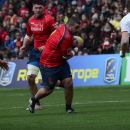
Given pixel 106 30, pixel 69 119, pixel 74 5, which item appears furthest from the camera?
pixel 74 5

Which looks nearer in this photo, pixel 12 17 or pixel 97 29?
pixel 97 29

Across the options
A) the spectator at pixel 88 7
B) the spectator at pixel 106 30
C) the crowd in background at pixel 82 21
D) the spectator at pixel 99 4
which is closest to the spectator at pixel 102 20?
the crowd in background at pixel 82 21

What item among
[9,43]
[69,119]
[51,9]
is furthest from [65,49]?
[51,9]

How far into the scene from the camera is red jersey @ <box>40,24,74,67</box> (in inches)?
307

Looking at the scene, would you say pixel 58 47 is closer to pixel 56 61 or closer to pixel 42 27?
pixel 56 61

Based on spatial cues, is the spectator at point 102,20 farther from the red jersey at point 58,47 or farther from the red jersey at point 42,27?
the red jersey at point 58,47

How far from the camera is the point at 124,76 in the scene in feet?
50.7

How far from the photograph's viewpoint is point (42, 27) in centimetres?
944

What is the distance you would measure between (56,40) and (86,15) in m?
12.4

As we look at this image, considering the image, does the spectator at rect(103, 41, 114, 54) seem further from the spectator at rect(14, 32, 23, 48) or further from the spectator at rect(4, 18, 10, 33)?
the spectator at rect(4, 18, 10, 33)

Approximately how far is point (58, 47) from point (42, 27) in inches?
61.2

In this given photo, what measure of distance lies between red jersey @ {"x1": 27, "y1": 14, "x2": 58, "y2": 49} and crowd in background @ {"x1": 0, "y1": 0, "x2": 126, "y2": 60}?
23.7ft

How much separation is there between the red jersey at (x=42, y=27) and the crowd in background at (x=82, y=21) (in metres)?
7.21

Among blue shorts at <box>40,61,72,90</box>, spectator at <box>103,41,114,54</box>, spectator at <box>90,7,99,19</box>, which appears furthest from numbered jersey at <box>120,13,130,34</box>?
spectator at <box>90,7,99,19</box>
